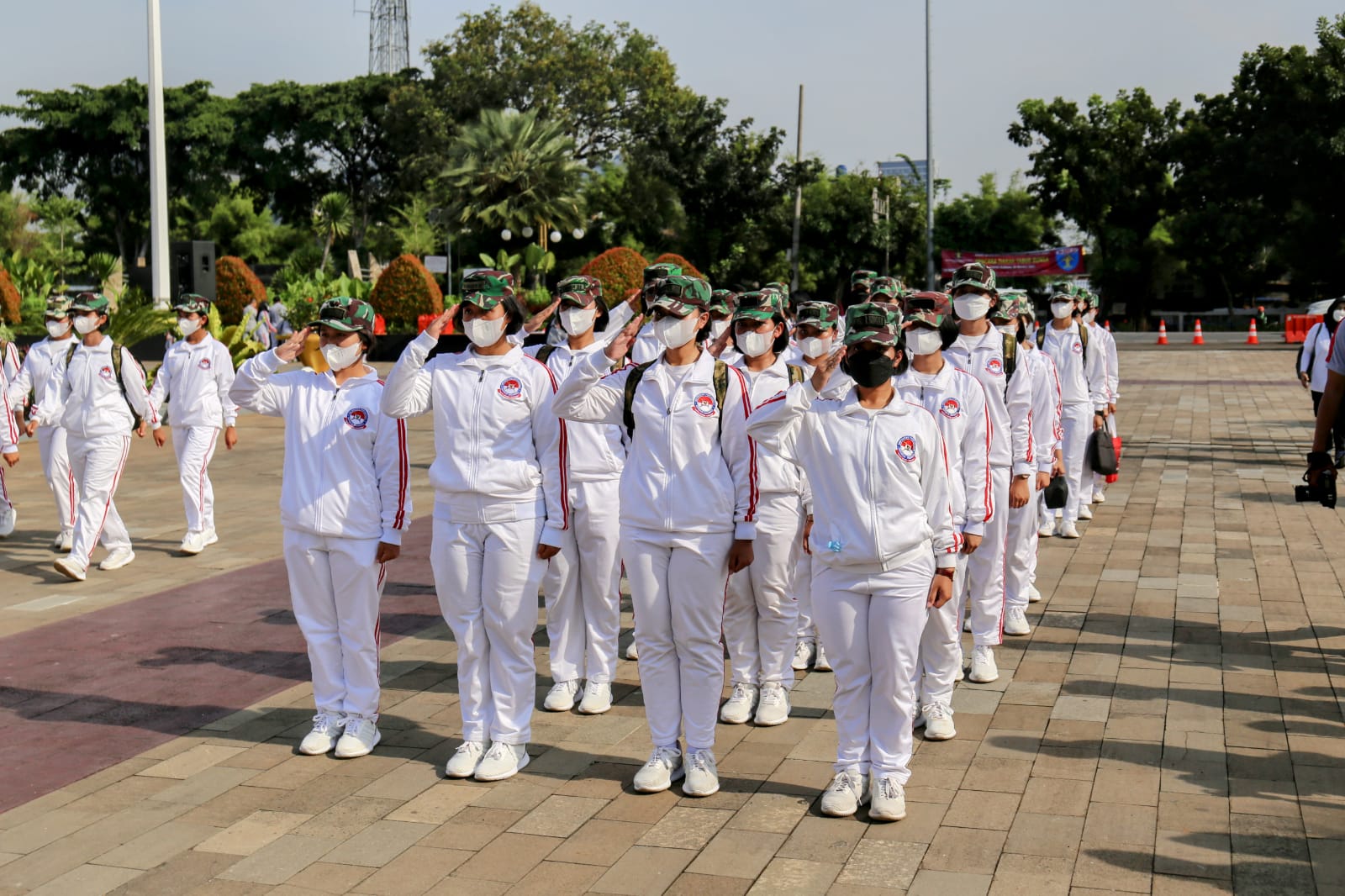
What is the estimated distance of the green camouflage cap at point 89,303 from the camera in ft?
34.1

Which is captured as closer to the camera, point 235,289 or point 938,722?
point 938,722

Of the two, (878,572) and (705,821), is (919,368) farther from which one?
(705,821)

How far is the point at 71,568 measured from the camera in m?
9.99

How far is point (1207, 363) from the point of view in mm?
35781

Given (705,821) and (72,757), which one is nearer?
(705,821)

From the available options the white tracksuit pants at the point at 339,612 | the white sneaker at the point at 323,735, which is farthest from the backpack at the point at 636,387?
the white sneaker at the point at 323,735

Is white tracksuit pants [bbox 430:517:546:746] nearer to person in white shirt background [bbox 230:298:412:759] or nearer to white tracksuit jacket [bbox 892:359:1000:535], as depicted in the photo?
person in white shirt background [bbox 230:298:412:759]

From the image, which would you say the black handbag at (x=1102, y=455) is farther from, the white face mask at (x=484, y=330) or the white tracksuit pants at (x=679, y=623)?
the white face mask at (x=484, y=330)

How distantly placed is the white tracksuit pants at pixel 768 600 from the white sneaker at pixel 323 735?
6.02 ft

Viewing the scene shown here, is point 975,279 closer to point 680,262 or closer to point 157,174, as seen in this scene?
point 157,174

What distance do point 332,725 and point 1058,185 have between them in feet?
169

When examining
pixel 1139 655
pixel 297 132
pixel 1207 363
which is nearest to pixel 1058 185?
pixel 1207 363

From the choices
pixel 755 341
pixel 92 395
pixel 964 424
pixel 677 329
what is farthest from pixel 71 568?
pixel 964 424

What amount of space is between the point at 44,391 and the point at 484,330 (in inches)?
262
